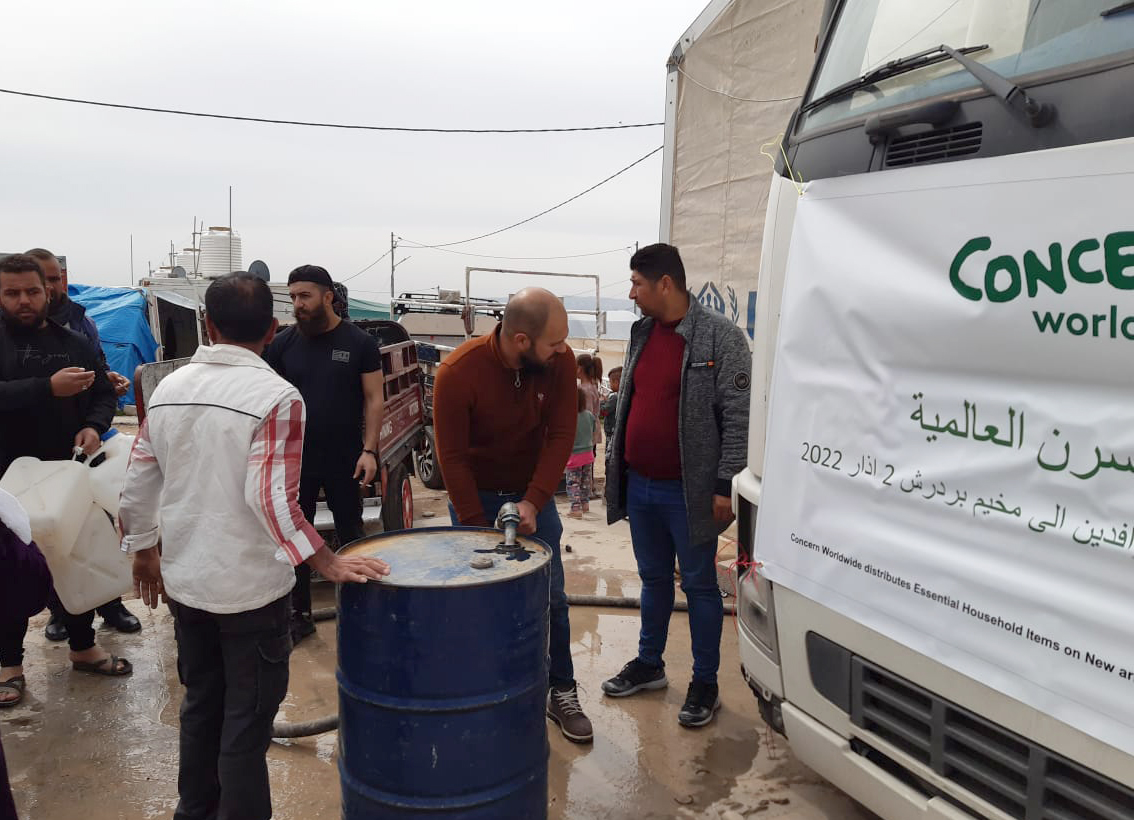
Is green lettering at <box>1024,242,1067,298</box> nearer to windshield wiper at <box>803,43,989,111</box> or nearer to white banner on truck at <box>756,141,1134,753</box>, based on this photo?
white banner on truck at <box>756,141,1134,753</box>

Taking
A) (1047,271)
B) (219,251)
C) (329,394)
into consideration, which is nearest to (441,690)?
(1047,271)

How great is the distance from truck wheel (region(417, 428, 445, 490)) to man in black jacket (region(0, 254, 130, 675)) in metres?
4.74

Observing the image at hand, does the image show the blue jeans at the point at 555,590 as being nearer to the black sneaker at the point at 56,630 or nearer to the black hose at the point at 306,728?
the black hose at the point at 306,728

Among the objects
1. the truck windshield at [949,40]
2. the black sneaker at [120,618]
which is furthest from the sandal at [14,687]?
the truck windshield at [949,40]

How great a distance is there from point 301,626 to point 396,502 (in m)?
1.50

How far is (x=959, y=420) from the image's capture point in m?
1.88

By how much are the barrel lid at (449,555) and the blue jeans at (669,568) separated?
→ 0.98m

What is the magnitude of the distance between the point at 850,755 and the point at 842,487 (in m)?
0.76

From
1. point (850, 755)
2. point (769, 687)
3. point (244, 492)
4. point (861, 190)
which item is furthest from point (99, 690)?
point (861, 190)

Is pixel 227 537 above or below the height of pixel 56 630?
above

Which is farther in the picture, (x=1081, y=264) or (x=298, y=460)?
(x=298, y=460)

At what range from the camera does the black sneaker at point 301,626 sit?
14.6ft

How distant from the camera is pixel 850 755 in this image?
7.32ft

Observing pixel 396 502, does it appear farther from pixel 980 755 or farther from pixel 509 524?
pixel 980 755
